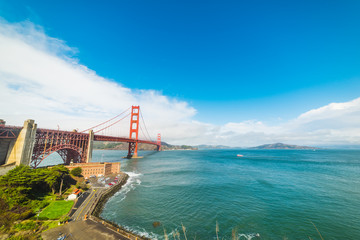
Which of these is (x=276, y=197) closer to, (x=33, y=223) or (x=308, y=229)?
(x=308, y=229)

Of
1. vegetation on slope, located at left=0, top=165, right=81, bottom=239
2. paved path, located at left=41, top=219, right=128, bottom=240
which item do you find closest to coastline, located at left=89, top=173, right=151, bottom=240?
paved path, located at left=41, top=219, right=128, bottom=240

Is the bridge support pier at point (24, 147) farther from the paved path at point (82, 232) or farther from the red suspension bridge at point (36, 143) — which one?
the paved path at point (82, 232)

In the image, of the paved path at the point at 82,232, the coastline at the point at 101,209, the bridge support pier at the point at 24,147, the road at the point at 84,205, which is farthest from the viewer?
the bridge support pier at the point at 24,147

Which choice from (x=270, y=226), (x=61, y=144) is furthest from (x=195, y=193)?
(x=61, y=144)

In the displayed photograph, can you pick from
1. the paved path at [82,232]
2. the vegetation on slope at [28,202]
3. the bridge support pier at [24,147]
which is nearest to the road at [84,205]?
the vegetation on slope at [28,202]

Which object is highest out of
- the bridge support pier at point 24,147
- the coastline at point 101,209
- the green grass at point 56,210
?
the bridge support pier at point 24,147

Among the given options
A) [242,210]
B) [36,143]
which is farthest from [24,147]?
[242,210]

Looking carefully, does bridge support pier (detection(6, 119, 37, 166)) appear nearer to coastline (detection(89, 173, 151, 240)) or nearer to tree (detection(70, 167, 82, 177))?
tree (detection(70, 167, 82, 177))
